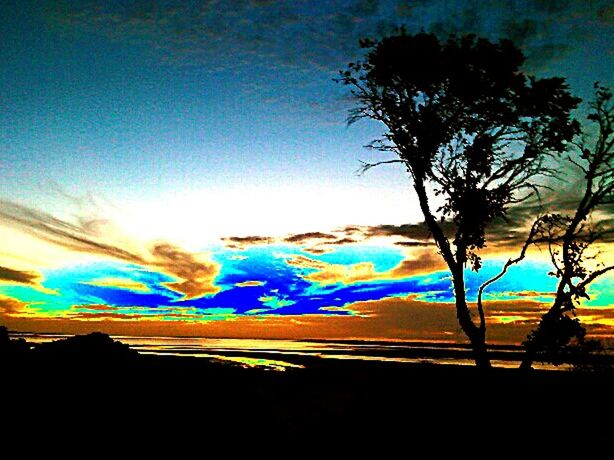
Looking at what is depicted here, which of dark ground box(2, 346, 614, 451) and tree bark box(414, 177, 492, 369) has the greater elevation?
tree bark box(414, 177, 492, 369)

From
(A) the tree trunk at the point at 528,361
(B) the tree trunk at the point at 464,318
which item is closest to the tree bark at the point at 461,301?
(B) the tree trunk at the point at 464,318

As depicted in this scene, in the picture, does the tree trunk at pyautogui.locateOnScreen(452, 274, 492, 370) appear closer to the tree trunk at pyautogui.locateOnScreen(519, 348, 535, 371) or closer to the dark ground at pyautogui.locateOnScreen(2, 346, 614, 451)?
the dark ground at pyautogui.locateOnScreen(2, 346, 614, 451)

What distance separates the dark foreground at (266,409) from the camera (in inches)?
493

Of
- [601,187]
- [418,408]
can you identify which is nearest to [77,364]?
[418,408]

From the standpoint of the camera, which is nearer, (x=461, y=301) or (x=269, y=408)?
Answer: (x=269, y=408)

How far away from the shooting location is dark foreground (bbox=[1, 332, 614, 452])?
12.5m

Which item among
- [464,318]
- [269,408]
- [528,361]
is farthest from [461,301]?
[269,408]

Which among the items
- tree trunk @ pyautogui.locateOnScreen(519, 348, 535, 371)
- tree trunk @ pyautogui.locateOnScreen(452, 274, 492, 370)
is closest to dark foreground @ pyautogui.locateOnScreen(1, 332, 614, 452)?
tree trunk @ pyautogui.locateOnScreen(519, 348, 535, 371)

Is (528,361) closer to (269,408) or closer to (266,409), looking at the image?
(269,408)

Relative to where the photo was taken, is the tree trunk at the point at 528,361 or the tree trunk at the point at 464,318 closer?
the tree trunk at the point at 528,361

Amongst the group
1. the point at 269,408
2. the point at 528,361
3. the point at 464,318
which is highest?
the point at 464,318

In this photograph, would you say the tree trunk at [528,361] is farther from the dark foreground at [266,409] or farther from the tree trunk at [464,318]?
the tree trunk at [464,318]

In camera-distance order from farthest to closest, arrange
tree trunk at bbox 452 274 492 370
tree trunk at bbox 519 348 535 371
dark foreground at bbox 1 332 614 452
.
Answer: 1. tree trunk at bbox 452 274 492 370
2. tree trunk at bbox 519 348 535 371
3. dark foreground at bbox 1 332 614 452

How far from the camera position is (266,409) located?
16.0m
